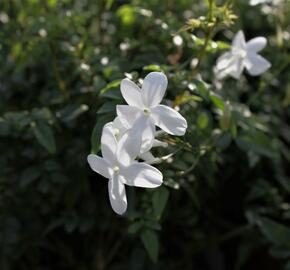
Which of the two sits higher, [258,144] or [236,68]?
[236,68]

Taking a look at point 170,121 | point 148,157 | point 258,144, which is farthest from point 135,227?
point 258,144

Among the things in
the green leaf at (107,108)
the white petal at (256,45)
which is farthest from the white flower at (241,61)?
the green leaf at (107,108)

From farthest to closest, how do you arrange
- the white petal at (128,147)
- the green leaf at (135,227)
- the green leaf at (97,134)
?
1. the green leaf at (135,227)
2. the green leaf at (97,134)
3. the white petal at (128,147)

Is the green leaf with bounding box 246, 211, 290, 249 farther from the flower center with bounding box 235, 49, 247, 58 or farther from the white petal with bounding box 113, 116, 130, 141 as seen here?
the white petal with bounding box 113, 116, 130, 141

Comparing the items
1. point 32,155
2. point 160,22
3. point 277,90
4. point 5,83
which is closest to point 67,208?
point 32,155

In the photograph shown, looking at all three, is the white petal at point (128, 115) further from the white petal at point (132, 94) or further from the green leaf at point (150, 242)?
the green leaf at point (150, 242)

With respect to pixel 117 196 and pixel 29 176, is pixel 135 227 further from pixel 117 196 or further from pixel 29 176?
pixel 29 176

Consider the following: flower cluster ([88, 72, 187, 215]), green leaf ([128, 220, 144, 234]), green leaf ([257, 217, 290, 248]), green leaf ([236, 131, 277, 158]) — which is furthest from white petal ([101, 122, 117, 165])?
green leaf ([257, 217, 290, 248])
